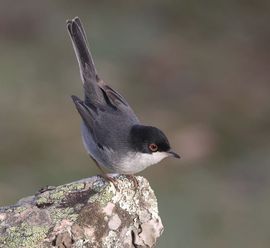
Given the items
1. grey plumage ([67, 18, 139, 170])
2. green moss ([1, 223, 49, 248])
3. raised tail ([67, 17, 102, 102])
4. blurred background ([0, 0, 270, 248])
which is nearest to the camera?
green moss ([1, 223, 49, 248])

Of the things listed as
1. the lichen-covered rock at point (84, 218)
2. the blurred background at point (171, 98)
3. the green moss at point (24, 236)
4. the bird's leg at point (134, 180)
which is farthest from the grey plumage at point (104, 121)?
the blurred background at point (171, 98)

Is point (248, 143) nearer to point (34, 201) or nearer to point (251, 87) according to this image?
point (251, 87)

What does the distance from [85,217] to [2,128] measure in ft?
27.4

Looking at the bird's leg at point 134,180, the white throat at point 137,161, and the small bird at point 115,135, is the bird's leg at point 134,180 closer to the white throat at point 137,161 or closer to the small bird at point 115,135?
the small bird at point 115,135

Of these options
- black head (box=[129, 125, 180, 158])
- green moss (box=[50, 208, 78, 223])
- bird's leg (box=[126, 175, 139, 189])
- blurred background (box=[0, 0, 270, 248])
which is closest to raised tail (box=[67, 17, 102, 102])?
black head (box=[129, 125, 180, 158])

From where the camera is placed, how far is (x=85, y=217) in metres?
5.34

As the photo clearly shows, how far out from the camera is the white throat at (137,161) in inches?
259

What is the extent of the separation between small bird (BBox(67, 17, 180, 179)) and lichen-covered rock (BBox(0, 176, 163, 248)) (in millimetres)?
352

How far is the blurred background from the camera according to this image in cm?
1172

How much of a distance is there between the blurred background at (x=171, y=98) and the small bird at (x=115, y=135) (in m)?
3.16

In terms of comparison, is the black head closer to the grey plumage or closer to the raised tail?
the grey plumage

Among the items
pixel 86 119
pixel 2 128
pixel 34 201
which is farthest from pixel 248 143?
pixel 34 201

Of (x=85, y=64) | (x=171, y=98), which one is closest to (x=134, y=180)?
(x=85, y=64)

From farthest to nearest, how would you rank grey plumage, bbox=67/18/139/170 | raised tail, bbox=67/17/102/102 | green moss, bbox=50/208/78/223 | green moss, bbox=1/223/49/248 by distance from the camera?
raised tail, bbox=67/17/102/102
grey plumage, bbox=67/18/139/170
green moss, bbox=50/208/78/223
green moss, bbox=1/223/49/248
